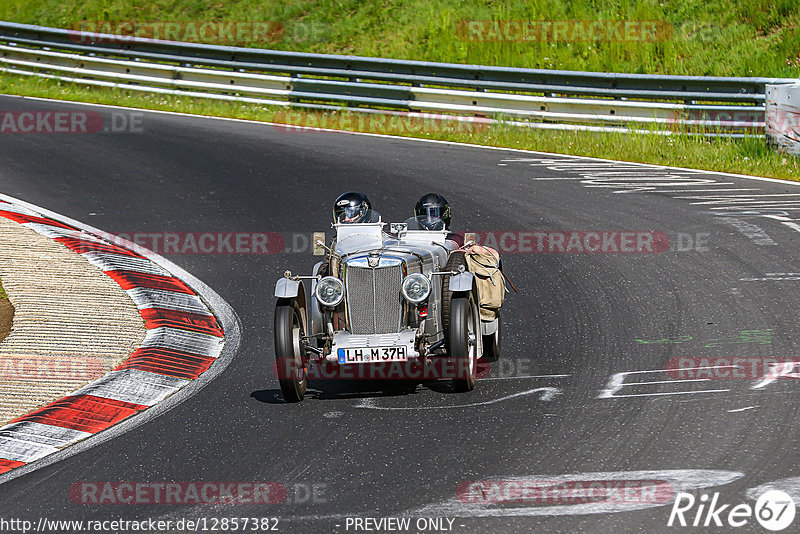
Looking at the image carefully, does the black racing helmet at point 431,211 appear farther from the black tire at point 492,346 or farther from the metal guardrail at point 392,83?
the metal guardrail at point 392,83

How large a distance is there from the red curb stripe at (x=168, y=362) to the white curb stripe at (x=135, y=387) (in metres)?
0.09

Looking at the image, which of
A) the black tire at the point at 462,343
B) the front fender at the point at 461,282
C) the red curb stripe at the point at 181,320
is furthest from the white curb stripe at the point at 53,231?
the black tire at the point at 462,343

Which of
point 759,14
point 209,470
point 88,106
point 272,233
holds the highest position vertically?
point 759,14

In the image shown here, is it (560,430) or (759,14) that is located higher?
(759,14)

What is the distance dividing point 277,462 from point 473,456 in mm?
1128

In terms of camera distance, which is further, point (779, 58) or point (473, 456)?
point (779, 58)

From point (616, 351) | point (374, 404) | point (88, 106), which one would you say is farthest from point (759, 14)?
point (374, 404)

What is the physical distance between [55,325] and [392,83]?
41.0ft

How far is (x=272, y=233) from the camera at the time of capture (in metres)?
12.4

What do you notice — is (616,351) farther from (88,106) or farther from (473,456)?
(88,106)

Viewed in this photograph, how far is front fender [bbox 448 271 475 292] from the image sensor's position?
7426 mm

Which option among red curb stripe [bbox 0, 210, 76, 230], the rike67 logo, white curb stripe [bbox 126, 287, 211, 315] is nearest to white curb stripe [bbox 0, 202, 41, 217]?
red curb stripe [bbox 0, 210, 76, 230]

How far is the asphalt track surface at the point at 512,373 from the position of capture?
5.72 m

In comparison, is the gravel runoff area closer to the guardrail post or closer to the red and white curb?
the red and white curb
